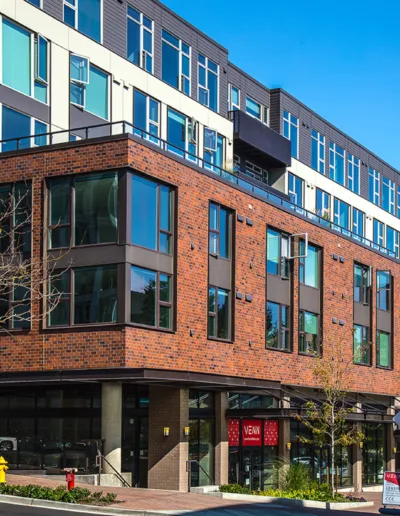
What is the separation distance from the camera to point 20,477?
1171 inches

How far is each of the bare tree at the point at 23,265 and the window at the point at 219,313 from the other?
5.87 m

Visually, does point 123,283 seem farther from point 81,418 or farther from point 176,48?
point 176,48

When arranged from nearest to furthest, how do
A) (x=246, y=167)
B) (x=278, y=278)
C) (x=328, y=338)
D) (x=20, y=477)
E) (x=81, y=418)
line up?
(x=20, y=477), (x=81, y=418), (x=278, y=278), (x=328, y=338), (x=246, y=167)

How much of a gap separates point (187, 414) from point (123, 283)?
589 centimetres

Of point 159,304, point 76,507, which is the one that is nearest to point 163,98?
point 159,304

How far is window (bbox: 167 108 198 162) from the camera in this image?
1673 inches

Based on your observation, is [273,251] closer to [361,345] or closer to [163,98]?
[163,98]

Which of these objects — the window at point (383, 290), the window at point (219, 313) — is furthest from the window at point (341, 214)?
the window at point (219, 313)

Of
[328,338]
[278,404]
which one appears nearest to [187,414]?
[278,404]

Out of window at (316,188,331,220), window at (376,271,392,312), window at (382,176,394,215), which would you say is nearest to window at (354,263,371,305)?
window at (376,271,392,312)

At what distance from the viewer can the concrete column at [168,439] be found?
107 feet

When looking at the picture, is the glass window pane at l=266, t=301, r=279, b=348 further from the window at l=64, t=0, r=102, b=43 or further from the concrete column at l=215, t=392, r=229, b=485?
the window at l=64, t=0, r=102, b=43

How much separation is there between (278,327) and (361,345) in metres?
7.82

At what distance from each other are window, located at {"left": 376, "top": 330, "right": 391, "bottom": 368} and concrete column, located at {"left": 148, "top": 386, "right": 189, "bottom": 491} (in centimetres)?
1658
